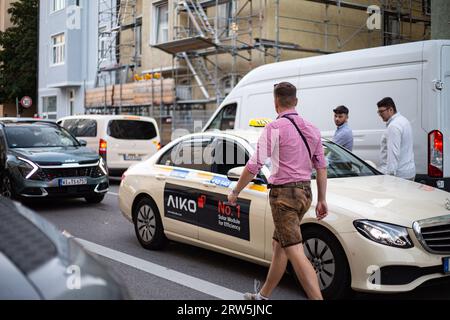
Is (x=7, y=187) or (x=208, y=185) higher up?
(x=208, y=185)

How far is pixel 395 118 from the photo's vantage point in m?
6.80

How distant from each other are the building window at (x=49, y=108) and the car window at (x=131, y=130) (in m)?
20.4

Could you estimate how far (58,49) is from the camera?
103 ft

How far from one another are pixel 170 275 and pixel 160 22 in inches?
737

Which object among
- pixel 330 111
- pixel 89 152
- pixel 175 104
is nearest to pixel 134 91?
pixel 175 104

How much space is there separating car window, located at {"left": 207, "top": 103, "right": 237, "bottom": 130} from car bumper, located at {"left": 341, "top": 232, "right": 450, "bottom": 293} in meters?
6.59

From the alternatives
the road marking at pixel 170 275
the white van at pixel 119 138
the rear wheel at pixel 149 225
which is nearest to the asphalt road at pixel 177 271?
the road marking at pixel 170 275

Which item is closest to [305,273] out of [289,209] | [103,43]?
[289,209]

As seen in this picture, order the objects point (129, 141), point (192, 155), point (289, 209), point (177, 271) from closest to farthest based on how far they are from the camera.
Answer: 1. point (289, 209)
2. point (177, 271)
3. point (192, 155)
4. point (129, 141)

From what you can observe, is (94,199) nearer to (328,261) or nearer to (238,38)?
(328,261)

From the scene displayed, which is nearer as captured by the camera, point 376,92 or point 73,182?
point 376,92

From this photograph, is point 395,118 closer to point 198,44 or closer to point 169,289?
point 169,289

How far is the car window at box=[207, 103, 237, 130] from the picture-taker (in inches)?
422
